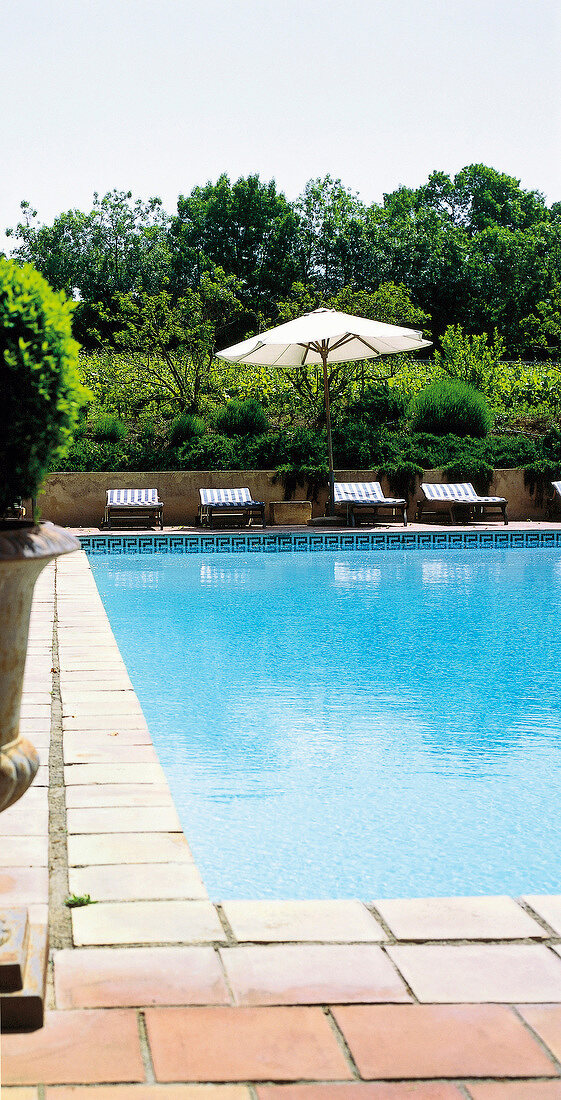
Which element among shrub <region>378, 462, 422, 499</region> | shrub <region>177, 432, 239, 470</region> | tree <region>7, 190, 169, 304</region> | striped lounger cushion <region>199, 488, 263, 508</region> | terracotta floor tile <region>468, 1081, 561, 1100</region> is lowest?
terracotta floor tile <region>468, 1081, 561, 1100</region>

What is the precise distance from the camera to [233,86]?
15.7 meters

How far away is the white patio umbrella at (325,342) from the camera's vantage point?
44.0ft

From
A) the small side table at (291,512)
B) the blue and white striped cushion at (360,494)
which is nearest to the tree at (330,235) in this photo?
the blue and white striped cushion at (360,494)

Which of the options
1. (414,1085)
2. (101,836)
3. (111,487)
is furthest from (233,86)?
(414,1085)

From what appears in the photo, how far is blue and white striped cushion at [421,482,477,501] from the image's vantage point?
15.2 m

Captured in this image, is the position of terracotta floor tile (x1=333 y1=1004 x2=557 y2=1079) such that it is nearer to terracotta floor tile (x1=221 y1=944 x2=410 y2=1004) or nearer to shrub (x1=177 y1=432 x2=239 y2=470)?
terracotta floor tile (x1=221 y1=944 x2=410 y2=1004)

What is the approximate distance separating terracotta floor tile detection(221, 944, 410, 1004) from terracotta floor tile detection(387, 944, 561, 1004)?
52 millimetres

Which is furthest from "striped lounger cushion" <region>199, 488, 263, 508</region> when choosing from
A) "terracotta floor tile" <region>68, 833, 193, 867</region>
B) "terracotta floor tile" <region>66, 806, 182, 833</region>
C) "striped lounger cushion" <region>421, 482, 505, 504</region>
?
"terracotta floor tile" <region>68, 833, 193, 867</region>

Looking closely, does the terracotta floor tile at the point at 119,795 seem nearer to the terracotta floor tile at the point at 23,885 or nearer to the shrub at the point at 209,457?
the terracotta floor tile at the point at 23,885

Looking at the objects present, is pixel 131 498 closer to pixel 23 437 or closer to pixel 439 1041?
pixel 23 437

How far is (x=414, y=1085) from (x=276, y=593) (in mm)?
8146

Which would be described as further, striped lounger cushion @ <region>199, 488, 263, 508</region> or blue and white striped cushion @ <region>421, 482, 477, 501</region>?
blue and white striped cushion @ <region>421, 482, 477, 501</region>

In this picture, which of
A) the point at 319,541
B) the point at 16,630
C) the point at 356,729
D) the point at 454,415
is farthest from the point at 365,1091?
the point at 454,415

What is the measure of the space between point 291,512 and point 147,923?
13.1m
